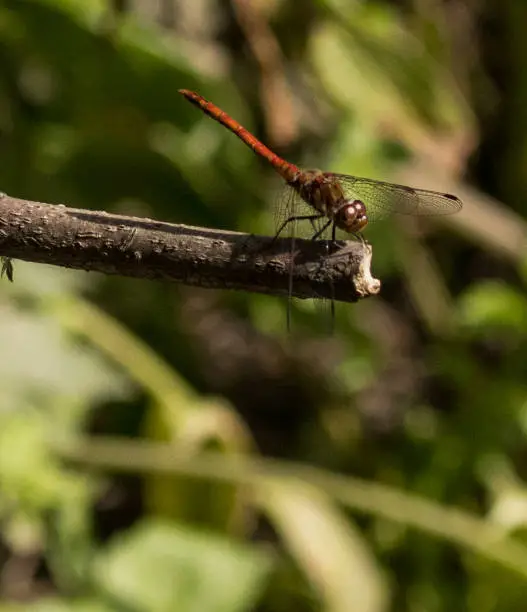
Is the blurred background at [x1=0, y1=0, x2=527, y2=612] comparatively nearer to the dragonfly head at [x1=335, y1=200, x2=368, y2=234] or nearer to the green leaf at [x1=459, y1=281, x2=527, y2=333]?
the green leaf at [x1=459, y1=281, x2=527, y2=333]

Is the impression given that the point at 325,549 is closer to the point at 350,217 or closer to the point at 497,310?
the point at 497,310

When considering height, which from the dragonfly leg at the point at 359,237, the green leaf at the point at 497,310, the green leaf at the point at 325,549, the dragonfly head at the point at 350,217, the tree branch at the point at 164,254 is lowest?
the green leaf at the point at 325,549

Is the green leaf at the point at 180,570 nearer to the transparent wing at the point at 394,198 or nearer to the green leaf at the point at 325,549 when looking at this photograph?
the green leaf at the point at 325,549

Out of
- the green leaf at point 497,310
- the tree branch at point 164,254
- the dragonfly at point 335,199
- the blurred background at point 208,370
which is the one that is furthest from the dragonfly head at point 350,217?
the green leaf at point 497,310

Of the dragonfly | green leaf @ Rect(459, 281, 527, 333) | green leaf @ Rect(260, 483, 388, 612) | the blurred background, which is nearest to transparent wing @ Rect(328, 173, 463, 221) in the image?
the dragonfly

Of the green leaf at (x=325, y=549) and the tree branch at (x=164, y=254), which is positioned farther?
the green leaf at (x=325, y=549)

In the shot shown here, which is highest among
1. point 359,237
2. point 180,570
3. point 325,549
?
point 359,237

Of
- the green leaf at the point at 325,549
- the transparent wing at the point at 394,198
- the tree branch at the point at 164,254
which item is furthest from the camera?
the green leaf at the point at 325,549

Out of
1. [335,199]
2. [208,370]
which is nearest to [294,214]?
[335,199]
